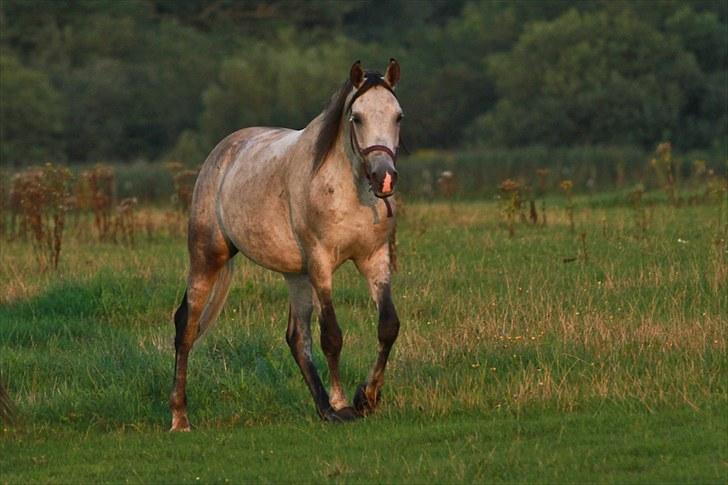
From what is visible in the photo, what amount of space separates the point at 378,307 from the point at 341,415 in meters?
0.66

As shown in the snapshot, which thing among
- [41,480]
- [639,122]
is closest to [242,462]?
[41,480]

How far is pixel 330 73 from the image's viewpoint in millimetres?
55844

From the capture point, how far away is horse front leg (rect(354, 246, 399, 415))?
9.93 m

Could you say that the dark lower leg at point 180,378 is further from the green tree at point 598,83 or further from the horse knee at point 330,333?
the green tree at point 598,83

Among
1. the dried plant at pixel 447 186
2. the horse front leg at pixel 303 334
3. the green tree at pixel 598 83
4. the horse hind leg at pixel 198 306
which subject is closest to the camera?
the horse front leg at pixel 303 334

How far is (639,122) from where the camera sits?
161 ft

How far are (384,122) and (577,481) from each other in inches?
102

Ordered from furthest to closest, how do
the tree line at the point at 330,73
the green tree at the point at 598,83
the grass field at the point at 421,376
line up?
the tree line at the point at 330,73 < the green tree at the point at 598,83 < the grass field at the point at 421,376

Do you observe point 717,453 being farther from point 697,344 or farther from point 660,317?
point 660,317

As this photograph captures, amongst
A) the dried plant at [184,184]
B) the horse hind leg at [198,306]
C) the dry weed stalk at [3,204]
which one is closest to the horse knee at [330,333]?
the horse hind leg at [198,306]

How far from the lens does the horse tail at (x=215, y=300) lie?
1123cm

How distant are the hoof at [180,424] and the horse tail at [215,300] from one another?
33.7 inches

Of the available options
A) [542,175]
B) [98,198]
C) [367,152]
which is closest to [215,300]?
[367,152]

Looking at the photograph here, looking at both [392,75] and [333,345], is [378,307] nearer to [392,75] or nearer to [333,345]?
[333,345]
